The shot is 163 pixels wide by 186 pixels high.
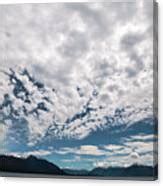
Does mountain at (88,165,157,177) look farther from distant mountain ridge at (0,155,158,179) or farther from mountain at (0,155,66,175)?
mountain at (0,155,66,175)

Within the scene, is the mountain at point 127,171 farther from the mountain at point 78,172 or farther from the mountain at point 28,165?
the mountain at point 28,165

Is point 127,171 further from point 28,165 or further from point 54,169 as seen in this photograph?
point 28,165

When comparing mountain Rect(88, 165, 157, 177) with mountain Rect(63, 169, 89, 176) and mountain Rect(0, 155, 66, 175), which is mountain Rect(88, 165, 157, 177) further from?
mountain Rect(0, 155, 66, 175)

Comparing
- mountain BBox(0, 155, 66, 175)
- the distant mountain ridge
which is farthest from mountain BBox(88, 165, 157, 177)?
mountain BBox(0, 155, 66, 175)

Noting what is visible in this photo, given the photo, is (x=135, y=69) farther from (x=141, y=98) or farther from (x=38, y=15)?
(x=38, y=15)

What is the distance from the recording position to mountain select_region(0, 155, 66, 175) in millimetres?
2053

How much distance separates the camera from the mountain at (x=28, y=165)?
2053 millimetres

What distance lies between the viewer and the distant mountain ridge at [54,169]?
2.00 metres

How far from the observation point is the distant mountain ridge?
200 centimetres

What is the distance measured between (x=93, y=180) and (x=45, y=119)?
305 millimetres

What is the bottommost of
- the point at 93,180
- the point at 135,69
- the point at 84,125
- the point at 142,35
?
the point at 93,180

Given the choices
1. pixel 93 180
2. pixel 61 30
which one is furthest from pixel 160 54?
pixel 93 180

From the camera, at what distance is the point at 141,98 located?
6.57 ft

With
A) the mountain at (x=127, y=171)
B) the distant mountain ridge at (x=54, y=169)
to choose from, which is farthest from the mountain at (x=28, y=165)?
the mountain at (x=127, y=171)
